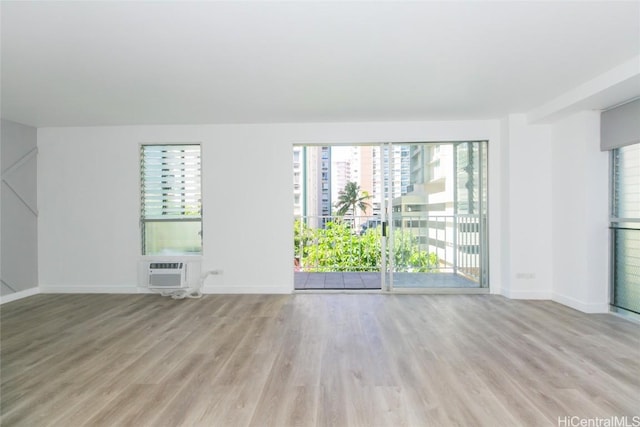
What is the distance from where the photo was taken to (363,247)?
5883 millimetres

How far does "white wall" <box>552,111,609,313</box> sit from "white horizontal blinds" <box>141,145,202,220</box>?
4.82m

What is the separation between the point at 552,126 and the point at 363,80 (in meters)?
2.82

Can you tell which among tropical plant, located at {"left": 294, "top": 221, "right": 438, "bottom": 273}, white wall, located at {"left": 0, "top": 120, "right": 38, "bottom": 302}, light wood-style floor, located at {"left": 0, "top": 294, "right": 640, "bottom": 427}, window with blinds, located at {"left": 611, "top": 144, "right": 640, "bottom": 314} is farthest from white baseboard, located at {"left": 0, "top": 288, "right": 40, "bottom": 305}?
window with blinds, located at {"left": 611, "top": 144, "right": 640, "bottom": 314}

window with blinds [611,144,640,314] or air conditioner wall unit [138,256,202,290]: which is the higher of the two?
window with blinds [611,144,640,314]

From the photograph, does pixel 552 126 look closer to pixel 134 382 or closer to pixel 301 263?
pixel 301 263

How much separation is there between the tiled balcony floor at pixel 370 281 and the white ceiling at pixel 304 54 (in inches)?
89.0

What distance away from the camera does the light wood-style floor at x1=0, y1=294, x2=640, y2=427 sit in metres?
1.77

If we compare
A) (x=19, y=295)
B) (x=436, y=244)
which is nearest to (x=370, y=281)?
(x=436, y=244)

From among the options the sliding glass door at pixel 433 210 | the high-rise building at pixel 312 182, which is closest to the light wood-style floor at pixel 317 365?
the sliding glass door at pixel 433 210

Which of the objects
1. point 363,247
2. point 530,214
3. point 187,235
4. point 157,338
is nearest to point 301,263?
point 363,247

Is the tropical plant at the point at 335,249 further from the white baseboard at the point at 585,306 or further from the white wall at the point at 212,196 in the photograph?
the white baseboard at the point at 585,306

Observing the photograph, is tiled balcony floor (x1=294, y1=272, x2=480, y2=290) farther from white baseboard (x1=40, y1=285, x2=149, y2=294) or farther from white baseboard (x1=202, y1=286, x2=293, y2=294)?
white baseboard (x1=40, y1=285, x2=149, y2=294)

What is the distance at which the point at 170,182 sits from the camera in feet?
14.9

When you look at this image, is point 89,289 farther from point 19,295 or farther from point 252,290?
point 252,290
